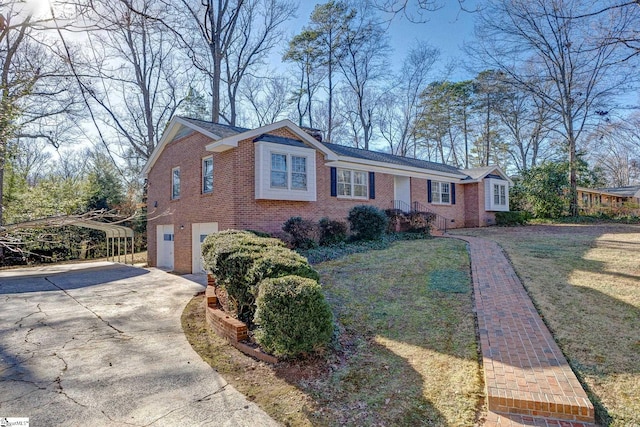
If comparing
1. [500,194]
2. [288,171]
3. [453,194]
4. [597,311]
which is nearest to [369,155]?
[453,194]

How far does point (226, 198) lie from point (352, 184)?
569 centimetres

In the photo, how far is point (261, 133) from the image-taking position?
10.9 metres

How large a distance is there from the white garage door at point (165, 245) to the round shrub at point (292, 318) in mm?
11534

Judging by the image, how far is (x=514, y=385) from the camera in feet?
11.3

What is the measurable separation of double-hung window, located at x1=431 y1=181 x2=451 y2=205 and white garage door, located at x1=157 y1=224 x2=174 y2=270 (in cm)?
1289

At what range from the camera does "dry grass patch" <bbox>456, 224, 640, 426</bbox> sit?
3475 millimetres

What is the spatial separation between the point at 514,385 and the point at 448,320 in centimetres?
189

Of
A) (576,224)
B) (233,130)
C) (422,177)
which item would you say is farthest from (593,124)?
(233,130)

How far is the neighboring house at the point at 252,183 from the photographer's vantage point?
10.6m

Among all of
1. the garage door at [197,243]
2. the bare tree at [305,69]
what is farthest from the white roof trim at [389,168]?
the bare tree at [305,69]

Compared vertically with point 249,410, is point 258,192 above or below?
above

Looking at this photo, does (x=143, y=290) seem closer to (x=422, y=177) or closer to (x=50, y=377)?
(x=50, y=377)

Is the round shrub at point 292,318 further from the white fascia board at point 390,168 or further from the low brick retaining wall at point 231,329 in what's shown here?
the white fascia board at point 390,168

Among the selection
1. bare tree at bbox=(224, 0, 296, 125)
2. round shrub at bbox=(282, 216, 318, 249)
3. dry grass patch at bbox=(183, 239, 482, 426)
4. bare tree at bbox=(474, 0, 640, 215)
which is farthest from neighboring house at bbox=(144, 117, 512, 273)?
bare tree at bbox=(224, 0, 296, 125)
